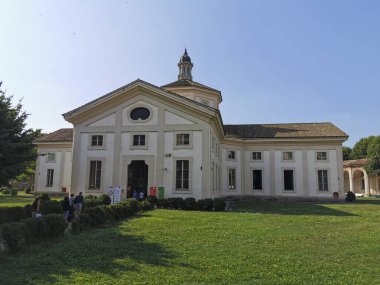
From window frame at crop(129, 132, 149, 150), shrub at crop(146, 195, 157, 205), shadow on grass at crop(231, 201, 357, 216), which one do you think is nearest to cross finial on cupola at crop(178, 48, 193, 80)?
window frame at crop(129, 132, 149, 150)

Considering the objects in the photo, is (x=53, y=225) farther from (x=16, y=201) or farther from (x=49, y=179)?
(x=49, y=179)

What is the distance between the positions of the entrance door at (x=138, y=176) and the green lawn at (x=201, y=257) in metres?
12.5

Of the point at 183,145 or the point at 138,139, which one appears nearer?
the point at 183,145

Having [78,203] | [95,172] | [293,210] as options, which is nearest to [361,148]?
[293,210]

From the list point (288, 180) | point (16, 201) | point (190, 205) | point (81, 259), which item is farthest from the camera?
point (288, 180)

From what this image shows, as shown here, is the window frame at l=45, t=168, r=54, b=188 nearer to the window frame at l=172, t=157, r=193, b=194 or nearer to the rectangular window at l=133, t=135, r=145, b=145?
the rectangular window at l=133, t=135, r=145, b=145

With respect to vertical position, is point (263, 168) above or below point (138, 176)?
above

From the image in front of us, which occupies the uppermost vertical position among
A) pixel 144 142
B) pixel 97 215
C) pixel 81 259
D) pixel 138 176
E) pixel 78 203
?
pixel 144 142

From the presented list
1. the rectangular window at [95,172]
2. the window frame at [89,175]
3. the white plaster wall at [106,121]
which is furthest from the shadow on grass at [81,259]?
the white plaster wall at [106,121]

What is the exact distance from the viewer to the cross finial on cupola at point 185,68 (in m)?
42.2

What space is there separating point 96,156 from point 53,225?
15.9 m

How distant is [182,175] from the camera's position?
25141 mm

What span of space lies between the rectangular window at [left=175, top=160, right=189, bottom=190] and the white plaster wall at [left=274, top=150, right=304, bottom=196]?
15301 millimetres

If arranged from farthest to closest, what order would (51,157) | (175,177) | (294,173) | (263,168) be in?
(51,157), (263,168), (294,173), (175,177)
